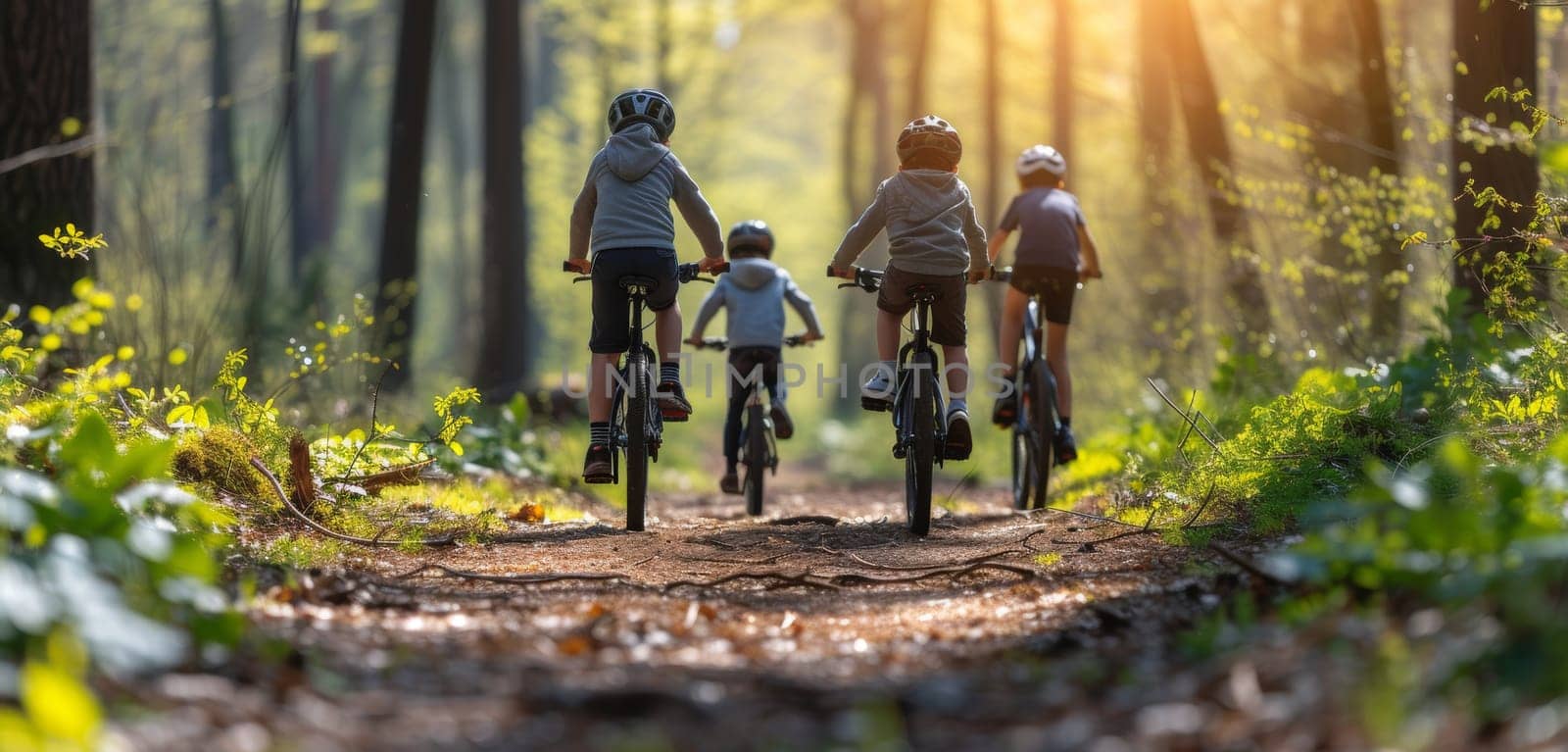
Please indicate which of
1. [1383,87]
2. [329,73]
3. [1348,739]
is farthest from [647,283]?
[329,73]

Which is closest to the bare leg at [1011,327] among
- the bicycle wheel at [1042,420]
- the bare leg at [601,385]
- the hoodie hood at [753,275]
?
the bicycle wheel at [1042,420]

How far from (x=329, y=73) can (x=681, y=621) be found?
117 feet

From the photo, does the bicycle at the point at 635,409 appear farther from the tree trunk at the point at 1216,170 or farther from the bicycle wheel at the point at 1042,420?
the tree trunk at the point at 1216,170

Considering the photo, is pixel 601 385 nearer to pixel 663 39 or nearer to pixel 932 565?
pixel 932 565

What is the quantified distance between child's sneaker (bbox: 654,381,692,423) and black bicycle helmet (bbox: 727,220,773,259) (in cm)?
236

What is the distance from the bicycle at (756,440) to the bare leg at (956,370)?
198 cm

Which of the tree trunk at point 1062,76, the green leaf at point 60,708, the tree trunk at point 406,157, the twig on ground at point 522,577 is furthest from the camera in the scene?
the tree trunk at point 1062,76

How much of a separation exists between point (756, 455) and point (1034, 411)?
194 centimetres

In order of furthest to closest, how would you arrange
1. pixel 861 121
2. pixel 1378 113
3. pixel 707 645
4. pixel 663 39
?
pixel 663 39, pixel 861 121, pixel 1378 113, pixel 707 645

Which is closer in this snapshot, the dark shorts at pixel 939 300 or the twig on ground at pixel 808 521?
the dark shorts at pixel 939 300

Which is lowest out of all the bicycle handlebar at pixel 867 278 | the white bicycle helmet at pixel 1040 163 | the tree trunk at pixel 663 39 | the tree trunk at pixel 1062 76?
the bicycle handlebar at pixel 867 278

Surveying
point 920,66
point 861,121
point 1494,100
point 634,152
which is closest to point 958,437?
point 634,152

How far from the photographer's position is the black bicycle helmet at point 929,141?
294 inches

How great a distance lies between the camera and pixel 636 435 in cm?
741
